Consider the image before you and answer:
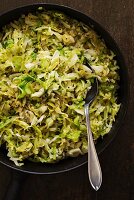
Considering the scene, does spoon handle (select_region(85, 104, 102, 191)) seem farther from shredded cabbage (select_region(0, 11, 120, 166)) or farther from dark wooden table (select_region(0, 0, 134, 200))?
dark wooden table (select_region(0, 0, 134, 200))

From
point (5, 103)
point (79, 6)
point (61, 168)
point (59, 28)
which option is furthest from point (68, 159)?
point (79, 6)

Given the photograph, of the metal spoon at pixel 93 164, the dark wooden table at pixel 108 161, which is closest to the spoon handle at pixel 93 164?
the metal spoon at pixel 93 164

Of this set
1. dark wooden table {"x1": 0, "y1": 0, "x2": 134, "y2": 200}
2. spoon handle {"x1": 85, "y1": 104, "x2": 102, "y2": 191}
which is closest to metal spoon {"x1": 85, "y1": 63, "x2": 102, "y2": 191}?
spoon handle {"x1": 85, "y1": 104, "x2": 102, "y2": 191}

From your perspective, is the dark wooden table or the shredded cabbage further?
the dark wooden table

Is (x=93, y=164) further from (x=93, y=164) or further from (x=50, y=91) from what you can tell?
→ (x=50, y=91)

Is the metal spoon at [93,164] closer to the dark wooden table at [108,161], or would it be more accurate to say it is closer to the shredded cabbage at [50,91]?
the shredded cabbage at [50,91]

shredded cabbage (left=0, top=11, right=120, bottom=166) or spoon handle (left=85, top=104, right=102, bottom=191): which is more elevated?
shredded cabbage (left=0, top=11, right=120, bottom=166)
